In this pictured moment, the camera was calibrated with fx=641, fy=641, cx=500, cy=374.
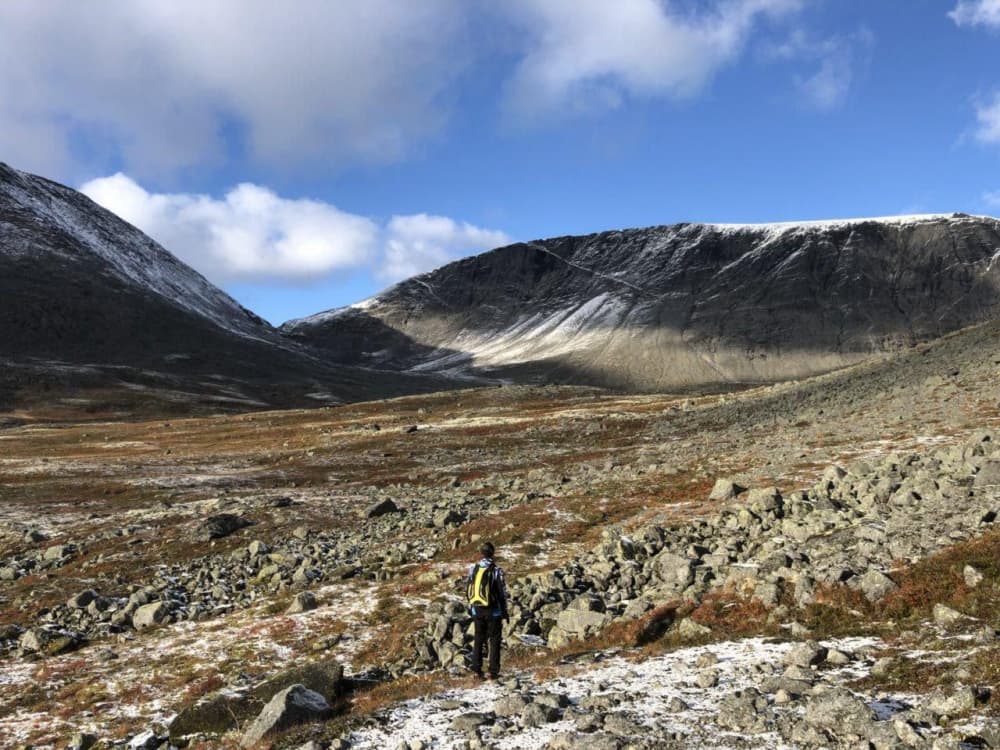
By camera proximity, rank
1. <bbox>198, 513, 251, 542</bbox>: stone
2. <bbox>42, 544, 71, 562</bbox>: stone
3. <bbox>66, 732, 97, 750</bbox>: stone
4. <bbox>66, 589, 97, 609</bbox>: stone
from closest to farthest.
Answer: <bbox>66, 732, 97, 750</bbox>: stone → <bbox>66, 589, 97, 609</bbox>: stone → <bbox>42, 544, 71, 562</bbox>: stone → <bbox>198, 513, 251, 542</bbox>: stone

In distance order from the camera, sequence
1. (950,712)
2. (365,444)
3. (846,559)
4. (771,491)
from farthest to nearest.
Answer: (365,444) < (771,491) < (846,559) < (950,712)

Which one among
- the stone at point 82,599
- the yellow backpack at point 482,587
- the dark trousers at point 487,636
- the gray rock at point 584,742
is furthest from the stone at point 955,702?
the stone at point 82,599

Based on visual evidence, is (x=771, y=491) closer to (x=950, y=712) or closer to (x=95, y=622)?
(x=950, y=712)

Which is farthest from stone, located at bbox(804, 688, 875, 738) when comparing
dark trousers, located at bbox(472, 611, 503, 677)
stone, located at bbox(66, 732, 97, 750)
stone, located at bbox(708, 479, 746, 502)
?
stone, located at bbox(708, 479, 746, 502)

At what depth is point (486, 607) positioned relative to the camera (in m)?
16.0

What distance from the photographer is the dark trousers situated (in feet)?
50.9

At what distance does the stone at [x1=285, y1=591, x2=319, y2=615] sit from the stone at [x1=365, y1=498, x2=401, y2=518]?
559 inches

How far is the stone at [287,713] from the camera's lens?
518 inches

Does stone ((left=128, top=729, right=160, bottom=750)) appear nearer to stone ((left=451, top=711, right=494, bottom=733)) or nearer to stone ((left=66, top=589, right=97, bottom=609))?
stone ((left=451, top=711, right=494, bottom=733))

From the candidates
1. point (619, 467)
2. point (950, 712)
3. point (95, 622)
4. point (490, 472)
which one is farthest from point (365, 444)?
point (950, 712)

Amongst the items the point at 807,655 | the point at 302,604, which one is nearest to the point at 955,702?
the point at 807,655

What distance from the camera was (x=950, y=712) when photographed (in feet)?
32.7

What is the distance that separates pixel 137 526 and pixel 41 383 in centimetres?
19692

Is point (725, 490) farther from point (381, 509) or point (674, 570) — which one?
point (381, 509)
